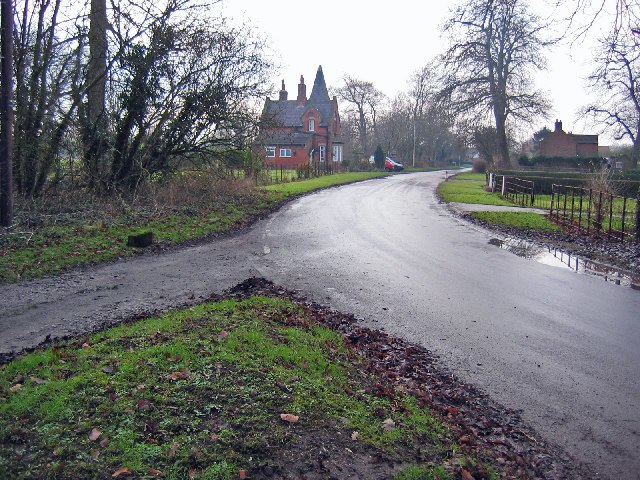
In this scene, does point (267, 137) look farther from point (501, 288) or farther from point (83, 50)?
point (501, 288)

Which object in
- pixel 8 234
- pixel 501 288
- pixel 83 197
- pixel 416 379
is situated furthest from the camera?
pixel 83 197

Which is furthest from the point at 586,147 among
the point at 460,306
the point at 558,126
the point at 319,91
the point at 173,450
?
the point at 173,450

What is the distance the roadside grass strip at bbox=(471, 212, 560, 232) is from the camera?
18.4 m

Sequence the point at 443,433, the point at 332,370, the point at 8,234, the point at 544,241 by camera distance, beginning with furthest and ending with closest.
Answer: the point at 544,241 < the point at 8,234 < the point at 332,370 < the point at 443,433

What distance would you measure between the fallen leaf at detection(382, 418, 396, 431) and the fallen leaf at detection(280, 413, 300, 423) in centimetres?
76

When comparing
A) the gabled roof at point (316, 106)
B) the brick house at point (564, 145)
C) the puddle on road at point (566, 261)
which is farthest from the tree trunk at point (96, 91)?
the brick house at point (564, 145)

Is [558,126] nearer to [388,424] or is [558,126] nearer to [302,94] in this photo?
[302,94]

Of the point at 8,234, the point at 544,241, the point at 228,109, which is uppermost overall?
the point at 228,109

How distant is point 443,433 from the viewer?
477cm

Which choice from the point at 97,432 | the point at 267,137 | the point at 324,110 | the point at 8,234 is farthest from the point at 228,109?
the point at 324,110

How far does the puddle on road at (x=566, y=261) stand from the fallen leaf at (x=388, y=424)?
25.5ft

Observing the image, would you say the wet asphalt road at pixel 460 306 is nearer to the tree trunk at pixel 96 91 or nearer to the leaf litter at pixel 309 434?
the leaf litter at pixel 309 434

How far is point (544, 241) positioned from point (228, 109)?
12515mm

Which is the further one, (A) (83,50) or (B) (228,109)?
(B) (228,109)
